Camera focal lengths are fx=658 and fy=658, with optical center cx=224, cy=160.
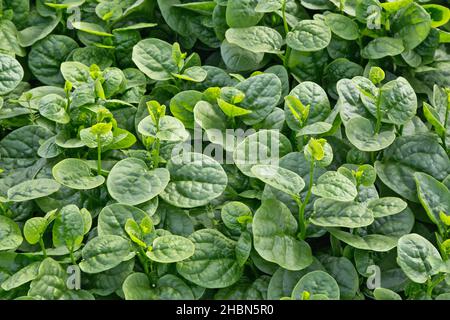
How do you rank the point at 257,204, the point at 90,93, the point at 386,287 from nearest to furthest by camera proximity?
the point at 386,287, the point at 257,204, the point at 90,93

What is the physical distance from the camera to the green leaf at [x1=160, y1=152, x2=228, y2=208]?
52.6 inches

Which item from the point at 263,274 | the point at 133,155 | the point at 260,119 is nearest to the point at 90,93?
the point at 133,155

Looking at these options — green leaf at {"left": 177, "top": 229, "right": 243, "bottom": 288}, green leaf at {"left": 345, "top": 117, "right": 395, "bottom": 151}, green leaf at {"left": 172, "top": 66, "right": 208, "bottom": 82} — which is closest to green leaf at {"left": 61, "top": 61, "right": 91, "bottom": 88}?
green leaf at {"left": 172, "top": 66, "right": 208, "bottom": 82}

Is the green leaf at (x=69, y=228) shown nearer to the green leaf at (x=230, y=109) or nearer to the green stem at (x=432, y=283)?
the green leaf at (x=230, y=109)

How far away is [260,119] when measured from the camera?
1.51 metres

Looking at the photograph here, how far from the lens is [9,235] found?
1.32 meters

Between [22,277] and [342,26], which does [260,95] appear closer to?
[342,26]

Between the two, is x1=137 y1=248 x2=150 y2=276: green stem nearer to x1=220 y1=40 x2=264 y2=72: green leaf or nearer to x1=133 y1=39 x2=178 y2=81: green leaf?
x1=133 y1=39 x2=178 y2=81: green leaf

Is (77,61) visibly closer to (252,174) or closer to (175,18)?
(175,18)

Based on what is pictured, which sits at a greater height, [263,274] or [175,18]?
[175,18]

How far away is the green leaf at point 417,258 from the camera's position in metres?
1.20

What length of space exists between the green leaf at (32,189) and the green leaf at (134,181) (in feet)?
0.45

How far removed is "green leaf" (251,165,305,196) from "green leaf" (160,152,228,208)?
100 millimetres
